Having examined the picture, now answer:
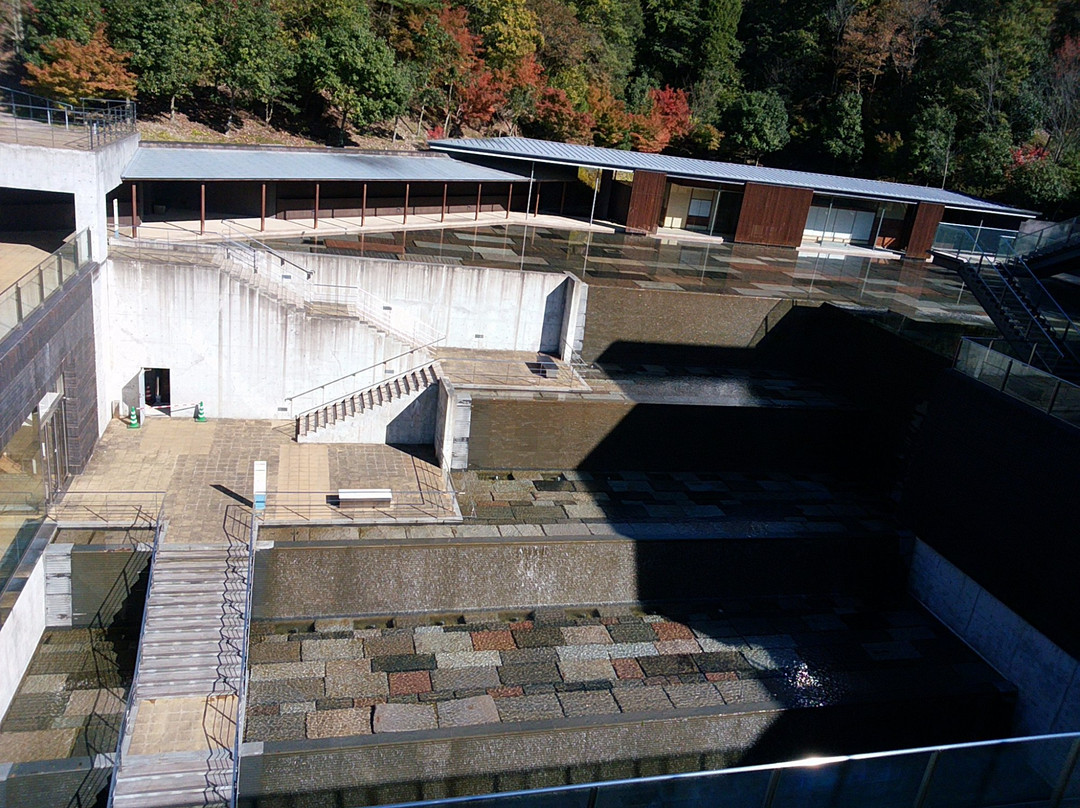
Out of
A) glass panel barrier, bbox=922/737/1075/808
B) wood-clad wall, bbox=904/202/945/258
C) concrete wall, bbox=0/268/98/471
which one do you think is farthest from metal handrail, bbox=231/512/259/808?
wood-clad wall, bbox=904/202/945/258

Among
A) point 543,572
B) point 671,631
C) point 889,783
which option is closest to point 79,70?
point 543,572

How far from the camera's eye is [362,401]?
1800 centimetres

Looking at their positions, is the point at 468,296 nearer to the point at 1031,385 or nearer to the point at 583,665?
the point at 583,665

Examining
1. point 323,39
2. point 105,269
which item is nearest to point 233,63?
point 323,39

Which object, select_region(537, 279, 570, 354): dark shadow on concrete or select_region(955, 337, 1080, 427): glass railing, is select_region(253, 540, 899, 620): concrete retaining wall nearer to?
select_region(955, 337, 1080, 427): glass railing

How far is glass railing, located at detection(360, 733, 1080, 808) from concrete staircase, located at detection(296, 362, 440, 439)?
44.9 feet

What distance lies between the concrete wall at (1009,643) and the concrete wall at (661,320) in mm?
7758

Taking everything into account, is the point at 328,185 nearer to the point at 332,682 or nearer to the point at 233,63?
the point at 233,63

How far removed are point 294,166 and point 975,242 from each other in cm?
1810

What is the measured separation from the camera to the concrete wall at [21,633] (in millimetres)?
11117

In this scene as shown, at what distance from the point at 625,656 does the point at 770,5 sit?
44.1m

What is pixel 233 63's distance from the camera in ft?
95.7

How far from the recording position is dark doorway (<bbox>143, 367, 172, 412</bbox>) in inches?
711

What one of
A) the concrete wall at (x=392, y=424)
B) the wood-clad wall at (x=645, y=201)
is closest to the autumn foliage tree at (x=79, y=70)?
the concrete wall at (x=392, y=424)
